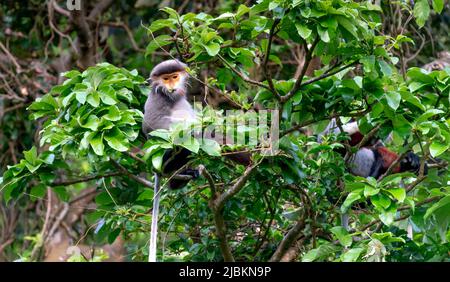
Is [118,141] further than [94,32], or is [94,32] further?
[94,32]

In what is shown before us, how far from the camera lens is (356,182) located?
9.04 ft

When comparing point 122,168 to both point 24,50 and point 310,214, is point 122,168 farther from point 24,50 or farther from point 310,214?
point 24,50

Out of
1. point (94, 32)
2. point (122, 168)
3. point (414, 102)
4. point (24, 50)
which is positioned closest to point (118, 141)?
point (122, 168)

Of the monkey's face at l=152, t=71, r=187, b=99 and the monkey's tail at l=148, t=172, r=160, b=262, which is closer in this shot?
the monkey's tail at l=148, t=172, r=160, b=262

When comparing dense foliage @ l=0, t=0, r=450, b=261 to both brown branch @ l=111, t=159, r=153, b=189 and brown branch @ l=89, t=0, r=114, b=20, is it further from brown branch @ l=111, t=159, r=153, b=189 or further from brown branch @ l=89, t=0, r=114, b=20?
brown branch @ l=89, t=0, r=114, b=20

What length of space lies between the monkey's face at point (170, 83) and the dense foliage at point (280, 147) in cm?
7

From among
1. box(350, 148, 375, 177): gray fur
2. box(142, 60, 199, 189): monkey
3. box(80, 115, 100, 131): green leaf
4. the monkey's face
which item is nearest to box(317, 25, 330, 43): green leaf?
box(80, 115, 100, 131): green leaf

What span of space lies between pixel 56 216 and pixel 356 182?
149 inches

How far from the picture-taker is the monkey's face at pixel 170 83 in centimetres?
367

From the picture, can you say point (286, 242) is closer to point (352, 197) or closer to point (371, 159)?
point (352, 197)

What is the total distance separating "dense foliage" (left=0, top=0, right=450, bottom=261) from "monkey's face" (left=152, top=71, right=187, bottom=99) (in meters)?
0.07

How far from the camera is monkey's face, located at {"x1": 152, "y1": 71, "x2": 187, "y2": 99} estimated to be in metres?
3.67

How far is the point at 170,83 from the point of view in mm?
3686

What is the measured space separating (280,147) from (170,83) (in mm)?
969
